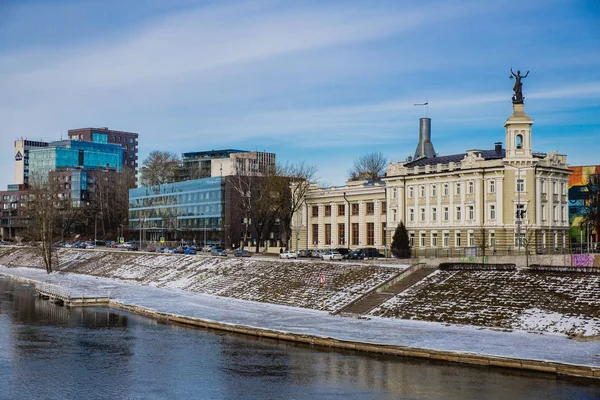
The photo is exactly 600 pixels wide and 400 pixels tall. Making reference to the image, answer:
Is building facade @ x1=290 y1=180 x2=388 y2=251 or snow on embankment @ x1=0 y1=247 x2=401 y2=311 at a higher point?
building facade @ x1=290 y1=180 x2=388 y2=251

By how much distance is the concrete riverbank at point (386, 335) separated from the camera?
36.0 meters

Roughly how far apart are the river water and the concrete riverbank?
3.19 ft

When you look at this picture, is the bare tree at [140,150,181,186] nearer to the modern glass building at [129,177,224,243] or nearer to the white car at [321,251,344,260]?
the modern glass building at [129,177,224,243]

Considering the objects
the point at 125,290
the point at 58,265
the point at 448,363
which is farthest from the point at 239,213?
the point at 448,363

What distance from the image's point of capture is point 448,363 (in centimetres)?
3716

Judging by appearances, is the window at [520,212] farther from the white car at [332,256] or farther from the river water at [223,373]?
the river water at [223,373]

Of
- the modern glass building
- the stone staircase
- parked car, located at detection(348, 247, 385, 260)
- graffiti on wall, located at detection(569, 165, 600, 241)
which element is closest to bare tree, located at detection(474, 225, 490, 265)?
parked car, located at detection(348, 247, 385, 260)

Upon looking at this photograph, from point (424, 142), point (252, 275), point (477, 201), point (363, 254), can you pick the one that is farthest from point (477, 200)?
point (252, 275)

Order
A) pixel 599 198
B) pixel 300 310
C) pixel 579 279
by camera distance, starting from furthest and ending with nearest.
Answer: pixel 599 198
pixel 300 310
pixel 579 279

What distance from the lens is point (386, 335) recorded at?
144ft

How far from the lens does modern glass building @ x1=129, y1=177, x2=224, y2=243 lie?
5492 inches

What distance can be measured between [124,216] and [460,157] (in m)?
116

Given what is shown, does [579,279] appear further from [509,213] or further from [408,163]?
[408,163]

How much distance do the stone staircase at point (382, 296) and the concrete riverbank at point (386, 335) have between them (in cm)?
214
